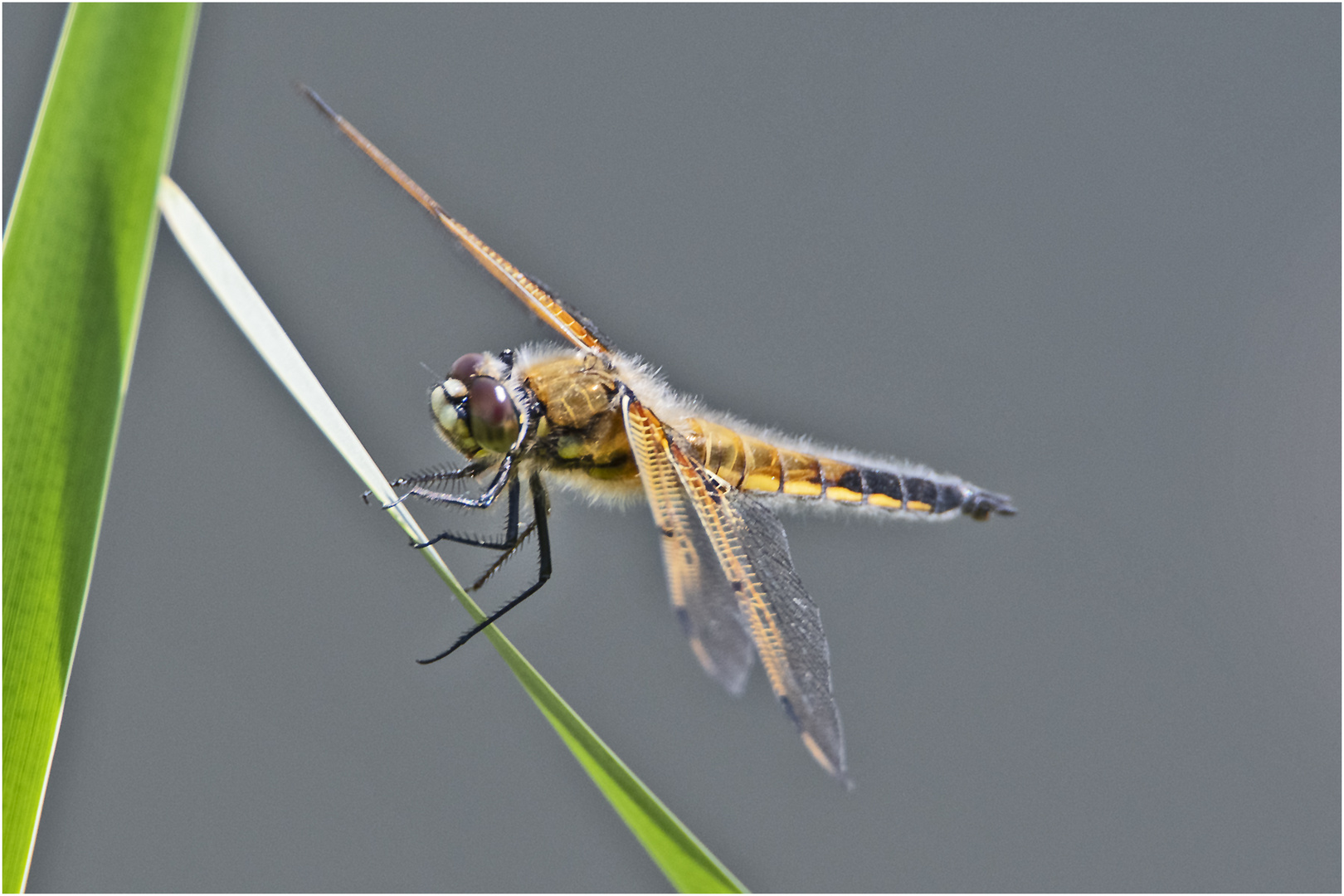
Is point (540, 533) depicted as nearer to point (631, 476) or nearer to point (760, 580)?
point (631, 476)

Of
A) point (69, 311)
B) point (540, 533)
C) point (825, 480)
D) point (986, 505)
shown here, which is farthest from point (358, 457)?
point (986, 505)

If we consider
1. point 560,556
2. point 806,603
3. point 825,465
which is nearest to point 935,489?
point 825,465

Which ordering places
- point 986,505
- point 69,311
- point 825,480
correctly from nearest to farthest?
point 69,311 < point 825,480 < point 986,505

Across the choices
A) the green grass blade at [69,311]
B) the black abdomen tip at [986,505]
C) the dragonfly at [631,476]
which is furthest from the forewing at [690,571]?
the green grass blade at [69,311]

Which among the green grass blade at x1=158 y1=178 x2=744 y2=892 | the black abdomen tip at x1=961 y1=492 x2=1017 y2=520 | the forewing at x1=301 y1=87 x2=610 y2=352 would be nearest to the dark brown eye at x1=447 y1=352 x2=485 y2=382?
the forewing at x1=301 y1=87 x2=610 y2=352

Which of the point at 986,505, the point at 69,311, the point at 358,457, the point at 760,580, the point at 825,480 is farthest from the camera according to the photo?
the point at 986,505

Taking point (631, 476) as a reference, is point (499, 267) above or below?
above

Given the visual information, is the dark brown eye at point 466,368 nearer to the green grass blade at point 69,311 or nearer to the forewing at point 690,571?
the forewing at point 690,571
